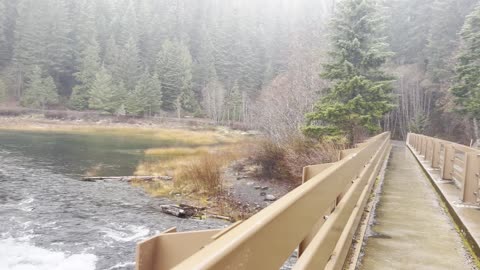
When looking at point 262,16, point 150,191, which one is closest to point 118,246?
point 150,191

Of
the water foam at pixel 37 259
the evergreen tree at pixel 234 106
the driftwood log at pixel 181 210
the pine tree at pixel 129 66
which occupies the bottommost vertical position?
the water foam at pixel 37 259

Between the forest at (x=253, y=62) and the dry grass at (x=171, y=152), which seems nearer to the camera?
the forest at (x=253, y=62)

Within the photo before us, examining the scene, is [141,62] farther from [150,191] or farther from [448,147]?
[448,147]

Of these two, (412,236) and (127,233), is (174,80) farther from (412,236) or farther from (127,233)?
(412,236)

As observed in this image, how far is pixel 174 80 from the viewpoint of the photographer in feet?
295

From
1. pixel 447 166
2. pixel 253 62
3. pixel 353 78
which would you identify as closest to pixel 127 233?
pixel 447 166

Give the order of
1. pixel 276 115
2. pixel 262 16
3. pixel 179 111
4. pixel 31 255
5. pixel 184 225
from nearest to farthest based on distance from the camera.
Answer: pixel 31 255 → pixel 184 225 → pixel 276 115 → pixel 179 111 → pixel 262 16

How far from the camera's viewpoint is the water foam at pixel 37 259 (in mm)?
11109

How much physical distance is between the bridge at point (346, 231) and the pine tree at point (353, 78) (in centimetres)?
1115

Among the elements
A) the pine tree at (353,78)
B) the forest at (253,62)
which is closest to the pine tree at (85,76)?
the forest at (253,62)

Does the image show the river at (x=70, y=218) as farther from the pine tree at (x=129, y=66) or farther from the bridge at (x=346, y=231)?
the pine tree at (x=129, y=66)

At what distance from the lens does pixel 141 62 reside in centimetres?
9850

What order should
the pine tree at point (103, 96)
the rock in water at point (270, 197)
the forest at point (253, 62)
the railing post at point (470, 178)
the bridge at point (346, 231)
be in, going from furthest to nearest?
the pine tree at point (103, 96), the forest at point (253, 62), the rock in water at point (270, 197), the railing post at point (470, 178), the bridge at point (346, 231)

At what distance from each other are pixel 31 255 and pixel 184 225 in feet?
18.1
